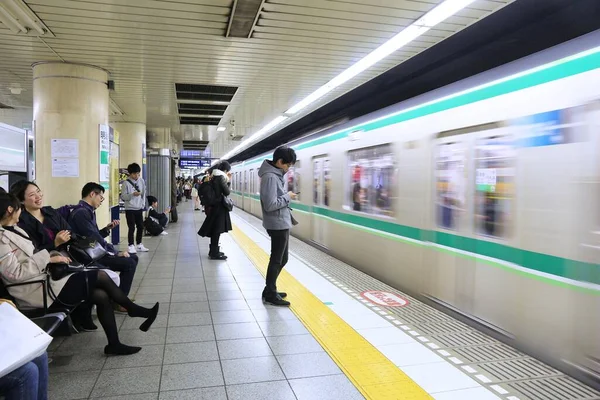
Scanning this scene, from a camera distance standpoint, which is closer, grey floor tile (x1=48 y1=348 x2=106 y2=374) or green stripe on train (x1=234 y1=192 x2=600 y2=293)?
green stripe on train (x1=234 y1=192 x2=600 y2=293)

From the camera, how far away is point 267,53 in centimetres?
492

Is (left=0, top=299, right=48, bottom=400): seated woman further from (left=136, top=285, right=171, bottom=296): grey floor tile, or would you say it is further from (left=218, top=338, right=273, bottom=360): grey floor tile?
(left=136, top=285, right=171, bottom=296): grey floor tile

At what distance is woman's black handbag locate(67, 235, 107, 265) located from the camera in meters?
3.52

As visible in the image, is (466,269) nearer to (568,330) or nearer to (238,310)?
(568,330)

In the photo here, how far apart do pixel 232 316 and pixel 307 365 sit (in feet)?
4.22

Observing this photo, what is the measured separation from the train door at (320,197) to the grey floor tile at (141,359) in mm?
4521

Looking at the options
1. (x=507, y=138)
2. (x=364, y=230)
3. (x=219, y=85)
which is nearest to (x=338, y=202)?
(x=364, y=230)

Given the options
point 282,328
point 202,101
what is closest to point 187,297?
point 282,328

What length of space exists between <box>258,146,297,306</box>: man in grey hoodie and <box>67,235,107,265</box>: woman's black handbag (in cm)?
162

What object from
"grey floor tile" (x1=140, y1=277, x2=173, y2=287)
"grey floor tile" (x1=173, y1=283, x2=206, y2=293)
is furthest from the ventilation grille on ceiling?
"grey floor tile" (x1=173, y1=283, x2=206, y2=293)

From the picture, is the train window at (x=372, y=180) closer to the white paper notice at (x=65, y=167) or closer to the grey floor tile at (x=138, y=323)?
the grey floor tile at (x=138, y=323)

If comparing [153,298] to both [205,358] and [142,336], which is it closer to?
[142,336]

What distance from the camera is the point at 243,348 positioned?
3.35 m

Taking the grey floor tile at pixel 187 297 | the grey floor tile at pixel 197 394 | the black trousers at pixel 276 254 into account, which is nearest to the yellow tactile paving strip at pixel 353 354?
the black trousers at pixel 276 254
